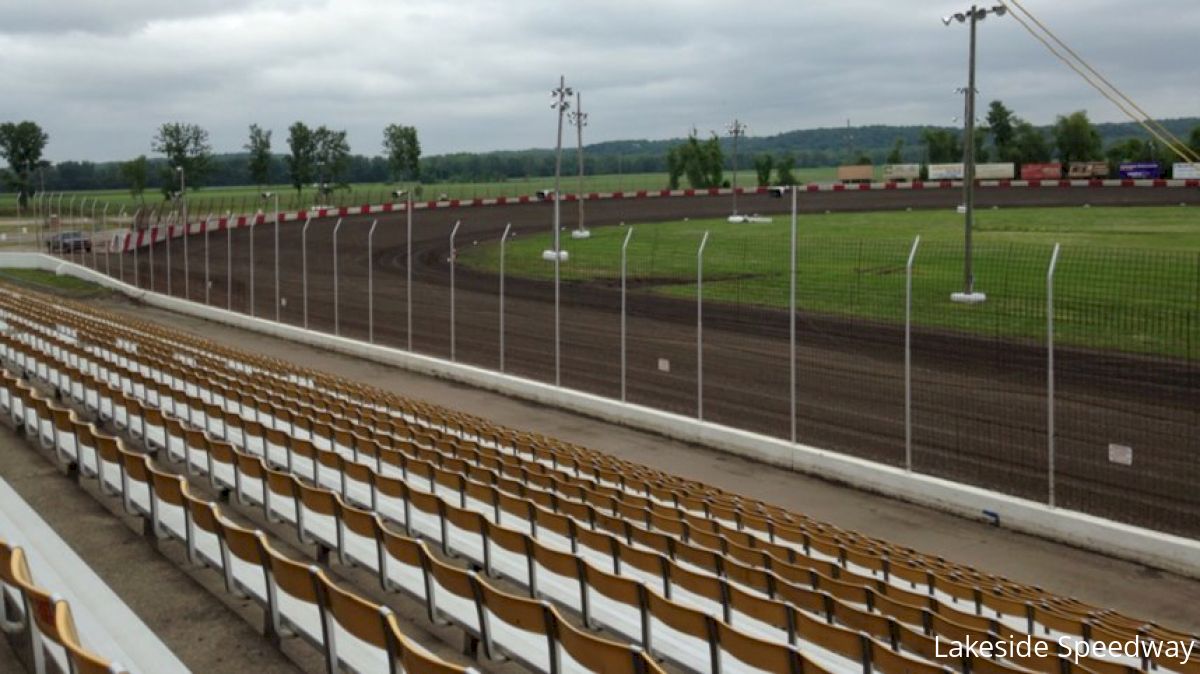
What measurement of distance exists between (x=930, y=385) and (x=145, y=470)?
15309 mm

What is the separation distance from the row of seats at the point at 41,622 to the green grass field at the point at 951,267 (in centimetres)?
1562

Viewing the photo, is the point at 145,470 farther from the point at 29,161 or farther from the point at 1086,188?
the point at 29,161

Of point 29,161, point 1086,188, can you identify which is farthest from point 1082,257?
point 29,161

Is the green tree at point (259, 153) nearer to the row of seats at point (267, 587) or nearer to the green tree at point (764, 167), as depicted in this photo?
the green tree at point (764, 167)

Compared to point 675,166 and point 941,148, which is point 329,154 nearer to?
point 675,166

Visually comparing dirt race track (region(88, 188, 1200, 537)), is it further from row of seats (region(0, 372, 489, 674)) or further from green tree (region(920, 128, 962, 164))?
green tree (region(920, 128, 962, 164))

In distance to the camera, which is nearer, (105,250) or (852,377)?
(852,377)

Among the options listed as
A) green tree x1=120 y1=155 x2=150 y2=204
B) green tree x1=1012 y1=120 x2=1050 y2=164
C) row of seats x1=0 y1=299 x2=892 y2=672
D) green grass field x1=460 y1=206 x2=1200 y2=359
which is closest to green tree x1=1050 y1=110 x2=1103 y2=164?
green tree x1=1012 y1=120 x2=1050 y2=164

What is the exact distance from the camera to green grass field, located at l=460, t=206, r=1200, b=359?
25.8 m

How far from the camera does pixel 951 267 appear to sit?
124 feet

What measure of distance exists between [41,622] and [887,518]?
36.2 ft

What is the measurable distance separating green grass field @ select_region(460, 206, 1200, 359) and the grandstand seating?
967 cm

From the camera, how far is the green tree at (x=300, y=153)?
124062 mm

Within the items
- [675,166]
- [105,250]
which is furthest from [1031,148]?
[105,250]
